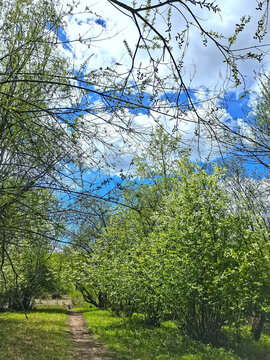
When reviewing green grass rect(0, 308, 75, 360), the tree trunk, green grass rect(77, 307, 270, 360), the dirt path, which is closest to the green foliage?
green grass rect(77, 307, 270, 360)

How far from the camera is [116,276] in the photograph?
15.9 metres

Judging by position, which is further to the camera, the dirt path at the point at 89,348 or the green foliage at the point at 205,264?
the green foliage at the point at 205,264

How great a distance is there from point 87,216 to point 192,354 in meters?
7.96

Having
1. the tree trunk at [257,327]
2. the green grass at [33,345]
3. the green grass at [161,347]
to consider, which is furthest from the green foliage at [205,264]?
the tree trunk at [257,327]

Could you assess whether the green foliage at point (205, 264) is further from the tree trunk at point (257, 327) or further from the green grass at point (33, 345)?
the tree trunk at point (257, 327)

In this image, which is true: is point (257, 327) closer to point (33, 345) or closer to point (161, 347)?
point (161, 347)

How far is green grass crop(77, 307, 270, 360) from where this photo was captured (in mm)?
9859

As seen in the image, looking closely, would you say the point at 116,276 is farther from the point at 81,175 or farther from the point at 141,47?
the point at 141,47

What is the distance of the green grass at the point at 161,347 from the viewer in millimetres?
9859

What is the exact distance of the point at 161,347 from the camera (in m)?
11.1

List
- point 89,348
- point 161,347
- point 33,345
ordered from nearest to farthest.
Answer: point 33,345 < point 161,347 < point 89,348

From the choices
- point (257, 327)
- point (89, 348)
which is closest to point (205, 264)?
point (89, 348)

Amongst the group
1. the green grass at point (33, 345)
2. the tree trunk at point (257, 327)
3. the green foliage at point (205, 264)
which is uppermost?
the green foliage at point (205, 264)

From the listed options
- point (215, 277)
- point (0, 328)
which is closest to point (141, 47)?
point (215, 277)
